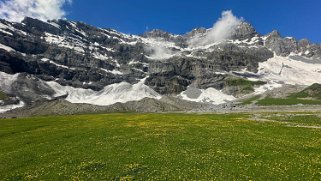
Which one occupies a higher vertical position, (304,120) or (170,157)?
(304,120)

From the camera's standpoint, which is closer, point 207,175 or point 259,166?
point 207,175

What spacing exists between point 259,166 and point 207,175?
4845 millimetres

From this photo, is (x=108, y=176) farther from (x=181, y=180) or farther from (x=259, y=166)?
(x=259, y=166)

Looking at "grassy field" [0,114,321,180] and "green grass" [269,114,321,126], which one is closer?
"grassy field" [0,114,321,180]

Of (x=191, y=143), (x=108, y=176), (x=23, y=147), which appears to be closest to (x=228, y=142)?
(x=191, y=143)

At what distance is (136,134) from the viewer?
45062mm

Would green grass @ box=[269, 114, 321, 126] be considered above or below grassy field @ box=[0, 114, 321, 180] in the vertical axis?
above

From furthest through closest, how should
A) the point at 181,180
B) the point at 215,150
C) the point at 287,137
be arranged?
the point at 287,137
the point at 215,150
the point at 181,180

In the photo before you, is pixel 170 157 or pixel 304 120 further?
pixel 304 120

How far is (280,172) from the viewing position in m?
25.0

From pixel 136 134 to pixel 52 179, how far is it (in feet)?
64.8

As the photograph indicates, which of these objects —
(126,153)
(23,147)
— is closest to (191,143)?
(126,153)

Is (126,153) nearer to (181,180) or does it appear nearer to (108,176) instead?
(108,176)

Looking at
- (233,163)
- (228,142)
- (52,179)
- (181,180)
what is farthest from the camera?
(228,142)
